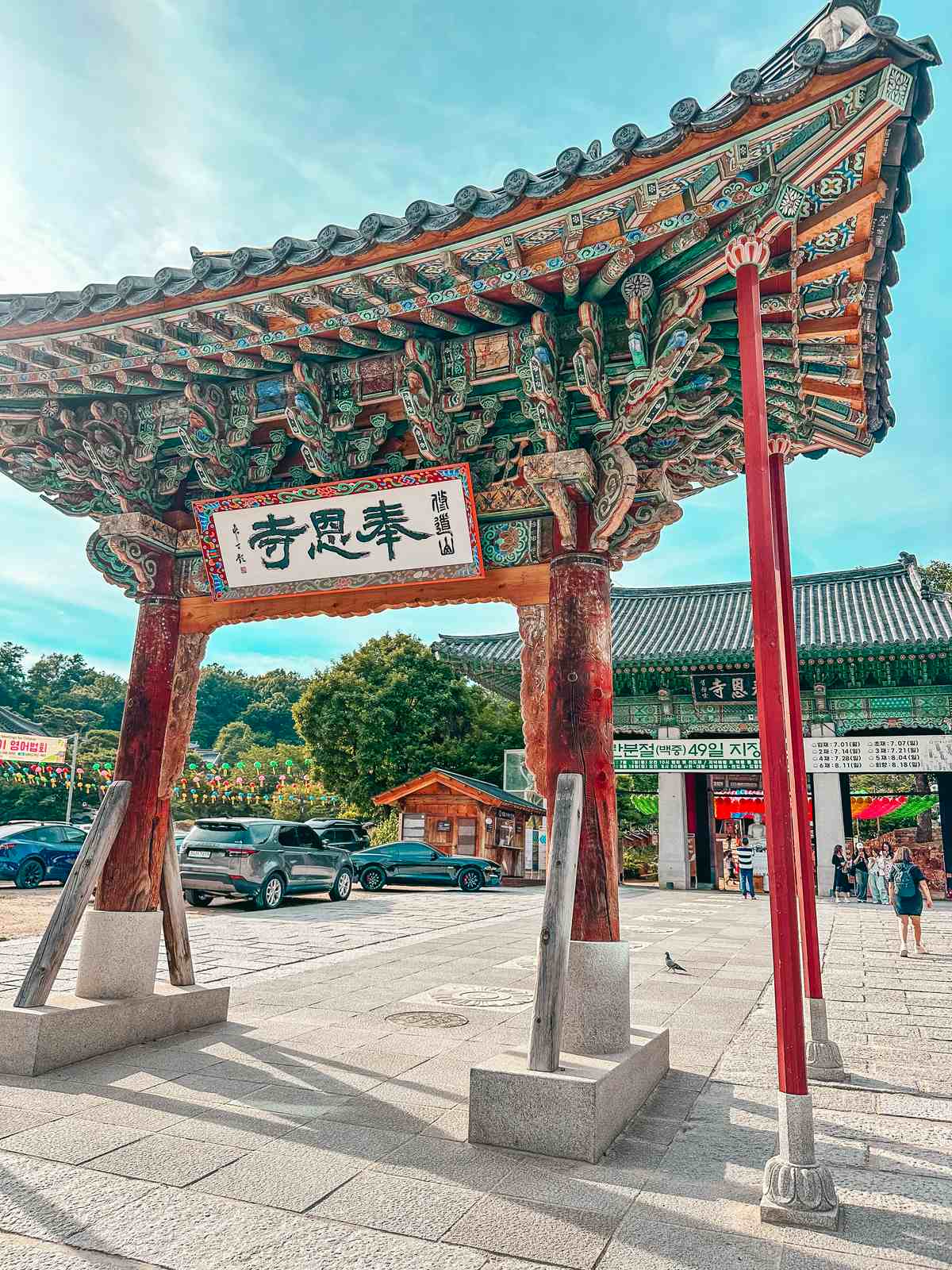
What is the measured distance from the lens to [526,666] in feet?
19.5

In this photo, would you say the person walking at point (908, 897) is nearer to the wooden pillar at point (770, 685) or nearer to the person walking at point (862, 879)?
the wooden pillar at point (770, 685)

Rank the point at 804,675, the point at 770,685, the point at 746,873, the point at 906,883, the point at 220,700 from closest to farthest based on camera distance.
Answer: the point at 770,685
the point at 906,883
the point at 746,873
the point at 804,675
the point at 220,700

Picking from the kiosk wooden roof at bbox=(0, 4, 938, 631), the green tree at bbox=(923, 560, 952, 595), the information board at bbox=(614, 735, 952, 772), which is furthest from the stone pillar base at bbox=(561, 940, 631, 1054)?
the green tree at bbox=(923, 560, 952, 595)

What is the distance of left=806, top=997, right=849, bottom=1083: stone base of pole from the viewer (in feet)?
17.1

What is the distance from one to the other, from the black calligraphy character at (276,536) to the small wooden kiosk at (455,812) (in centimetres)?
1914

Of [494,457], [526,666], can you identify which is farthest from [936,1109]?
[494,457]

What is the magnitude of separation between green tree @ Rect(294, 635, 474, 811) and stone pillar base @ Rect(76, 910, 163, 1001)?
79.5ft

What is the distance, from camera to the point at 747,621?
Result: 89.0 feet

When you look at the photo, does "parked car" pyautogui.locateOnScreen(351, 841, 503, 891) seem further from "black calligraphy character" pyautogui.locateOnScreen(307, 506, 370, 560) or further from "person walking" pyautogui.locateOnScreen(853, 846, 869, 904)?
"black calligraphy character" pyautogui.locateOnScreen(307, 506, 370, 560)

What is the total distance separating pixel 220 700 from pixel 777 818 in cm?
9456

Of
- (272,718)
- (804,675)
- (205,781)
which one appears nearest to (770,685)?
(804,675)

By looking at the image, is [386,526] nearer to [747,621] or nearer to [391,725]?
[747,621]

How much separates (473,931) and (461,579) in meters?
8.51

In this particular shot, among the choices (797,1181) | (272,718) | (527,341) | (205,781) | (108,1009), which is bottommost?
(797,1181)
